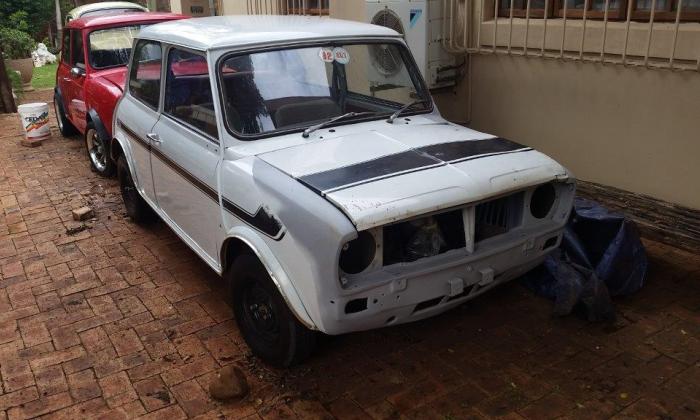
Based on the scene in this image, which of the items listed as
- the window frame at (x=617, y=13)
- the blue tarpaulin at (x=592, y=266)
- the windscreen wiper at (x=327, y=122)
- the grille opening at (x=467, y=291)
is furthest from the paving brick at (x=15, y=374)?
the window frame at (x=617, y=13)

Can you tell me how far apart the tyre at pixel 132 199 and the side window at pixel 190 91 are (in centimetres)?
128

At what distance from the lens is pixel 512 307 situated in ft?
12.9

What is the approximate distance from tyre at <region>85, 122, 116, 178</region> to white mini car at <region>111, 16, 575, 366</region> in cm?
→ 263

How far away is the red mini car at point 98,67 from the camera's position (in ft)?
21.8

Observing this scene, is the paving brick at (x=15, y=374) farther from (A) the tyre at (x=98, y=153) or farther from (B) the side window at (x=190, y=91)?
(A) the tyre at (x=98, y=153)

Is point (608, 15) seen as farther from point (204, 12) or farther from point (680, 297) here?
point (204, 12)

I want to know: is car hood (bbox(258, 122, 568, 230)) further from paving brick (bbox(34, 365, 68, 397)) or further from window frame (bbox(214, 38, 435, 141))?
paving brick (bbox(34, 365, 68, 397))

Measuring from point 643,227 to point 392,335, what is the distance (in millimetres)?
2241

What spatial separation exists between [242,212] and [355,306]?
87 cm

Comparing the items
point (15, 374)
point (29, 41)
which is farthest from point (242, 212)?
point (29, 41)

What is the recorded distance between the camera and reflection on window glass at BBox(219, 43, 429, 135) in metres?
3.57

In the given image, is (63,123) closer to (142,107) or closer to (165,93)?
(142,107)

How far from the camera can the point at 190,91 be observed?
158 inches

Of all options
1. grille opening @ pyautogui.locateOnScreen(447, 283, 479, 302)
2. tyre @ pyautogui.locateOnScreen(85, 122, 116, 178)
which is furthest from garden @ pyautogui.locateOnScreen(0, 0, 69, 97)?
grille opening @ pyautogui.locateOnScreen(447, 283, 479, 302)
